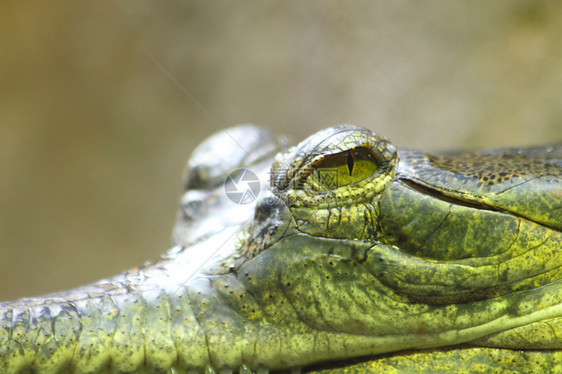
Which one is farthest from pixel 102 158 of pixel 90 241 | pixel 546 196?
pixel 546 196

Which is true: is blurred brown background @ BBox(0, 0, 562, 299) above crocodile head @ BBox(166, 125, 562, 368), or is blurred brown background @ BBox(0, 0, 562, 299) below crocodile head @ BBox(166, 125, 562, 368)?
above

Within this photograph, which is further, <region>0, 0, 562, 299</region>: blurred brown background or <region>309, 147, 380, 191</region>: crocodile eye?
<region>0, 0, 562, 299</region>: blurred brown background

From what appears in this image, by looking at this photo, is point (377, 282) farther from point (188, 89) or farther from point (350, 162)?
point (188, 89)

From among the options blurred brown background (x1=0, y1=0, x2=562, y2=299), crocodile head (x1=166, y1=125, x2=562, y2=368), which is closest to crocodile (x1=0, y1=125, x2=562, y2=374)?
crocodile head (x1=166, y1=125, x2=562, y2=368)

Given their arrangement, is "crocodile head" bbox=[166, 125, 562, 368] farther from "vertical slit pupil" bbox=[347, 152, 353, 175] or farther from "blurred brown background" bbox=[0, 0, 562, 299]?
"blurred brown background" bbox=[0, 0, 562, 299]

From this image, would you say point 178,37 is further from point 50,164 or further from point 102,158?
point 50,164

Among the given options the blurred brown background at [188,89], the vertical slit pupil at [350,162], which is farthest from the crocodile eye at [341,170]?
the blurred brown background at [188,89]
